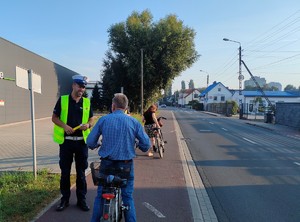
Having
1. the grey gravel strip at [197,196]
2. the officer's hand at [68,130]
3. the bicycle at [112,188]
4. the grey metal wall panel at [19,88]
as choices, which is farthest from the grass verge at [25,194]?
the grey metal wall panel at [19,88]

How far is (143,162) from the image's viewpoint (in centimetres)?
997

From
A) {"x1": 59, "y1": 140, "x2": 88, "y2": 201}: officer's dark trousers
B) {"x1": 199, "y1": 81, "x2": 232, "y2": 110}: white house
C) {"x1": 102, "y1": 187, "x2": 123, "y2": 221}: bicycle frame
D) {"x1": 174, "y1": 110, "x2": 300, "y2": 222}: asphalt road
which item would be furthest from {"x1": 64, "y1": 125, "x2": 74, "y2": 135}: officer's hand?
{"x1": 199, "y1": 81, "x2": 232, "y2": 110}: white house

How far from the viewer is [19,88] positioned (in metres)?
23.3

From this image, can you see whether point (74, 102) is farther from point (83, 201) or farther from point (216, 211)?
point (216, 211)

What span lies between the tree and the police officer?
31.4 meters

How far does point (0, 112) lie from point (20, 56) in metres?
5.83

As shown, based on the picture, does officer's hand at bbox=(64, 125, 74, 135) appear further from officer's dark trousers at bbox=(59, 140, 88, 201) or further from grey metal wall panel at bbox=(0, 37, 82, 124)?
grey metal wall panel at bbox=(0, 37, 82, 124)

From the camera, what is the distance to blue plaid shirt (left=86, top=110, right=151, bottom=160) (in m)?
4.11

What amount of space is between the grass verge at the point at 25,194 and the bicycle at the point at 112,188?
148cm

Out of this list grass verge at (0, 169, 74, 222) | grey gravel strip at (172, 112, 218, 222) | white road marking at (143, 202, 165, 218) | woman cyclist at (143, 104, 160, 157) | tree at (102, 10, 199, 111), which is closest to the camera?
grass verge at (0, 169, 74, 222)

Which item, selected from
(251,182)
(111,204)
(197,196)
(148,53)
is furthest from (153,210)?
(148,53)

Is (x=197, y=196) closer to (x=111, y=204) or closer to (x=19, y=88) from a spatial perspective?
(x=111, y=204)

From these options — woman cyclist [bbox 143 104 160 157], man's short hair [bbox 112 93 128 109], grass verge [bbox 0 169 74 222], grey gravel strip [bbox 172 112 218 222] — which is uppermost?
man's short hair [bbox 112 93 128 109]

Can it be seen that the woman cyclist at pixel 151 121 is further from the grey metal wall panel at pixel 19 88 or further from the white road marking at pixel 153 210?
the grey metal wall panel at pixel 19 88
